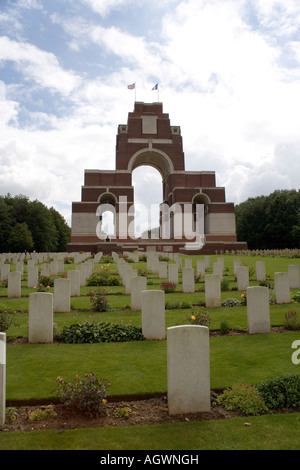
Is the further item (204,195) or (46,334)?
(204,195)

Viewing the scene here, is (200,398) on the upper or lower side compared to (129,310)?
lower

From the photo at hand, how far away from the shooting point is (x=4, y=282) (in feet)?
41.2

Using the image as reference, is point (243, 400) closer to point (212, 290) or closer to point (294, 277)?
point (212, 290)

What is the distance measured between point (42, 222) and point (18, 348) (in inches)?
2017

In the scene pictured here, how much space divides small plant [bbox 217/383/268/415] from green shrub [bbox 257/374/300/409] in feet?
0.30

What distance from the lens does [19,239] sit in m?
47.3

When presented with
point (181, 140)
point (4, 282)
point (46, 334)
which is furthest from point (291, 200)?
point (46, 334)

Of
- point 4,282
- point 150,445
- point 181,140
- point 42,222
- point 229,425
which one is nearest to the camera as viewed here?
point 150,445

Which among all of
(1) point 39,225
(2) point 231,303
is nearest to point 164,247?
(1) point 39,225

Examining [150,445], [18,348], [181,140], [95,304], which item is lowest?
[150,445]

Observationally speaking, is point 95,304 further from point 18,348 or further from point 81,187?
point 81,187

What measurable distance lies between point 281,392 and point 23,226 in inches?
1926

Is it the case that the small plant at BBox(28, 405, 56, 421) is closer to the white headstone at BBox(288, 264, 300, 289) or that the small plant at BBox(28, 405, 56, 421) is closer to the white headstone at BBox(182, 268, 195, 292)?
the white headstone at BBox(182, 268, 195, 292)

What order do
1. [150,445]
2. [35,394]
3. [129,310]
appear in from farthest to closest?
[129,310] < [35,394] < [150,445]
